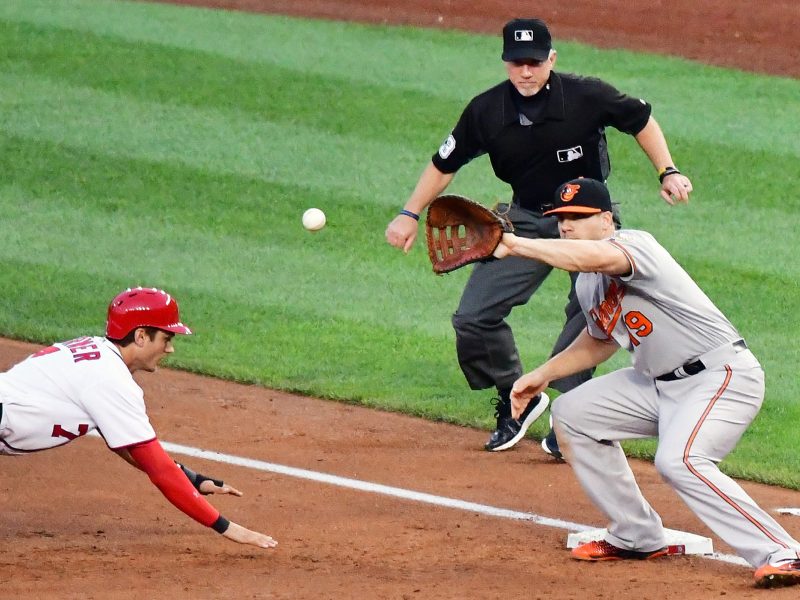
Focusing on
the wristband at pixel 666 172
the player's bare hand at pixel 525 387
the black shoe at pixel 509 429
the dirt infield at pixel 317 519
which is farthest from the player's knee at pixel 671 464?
the black shoe at pixel 509 429

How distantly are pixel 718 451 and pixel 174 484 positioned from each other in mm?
2046

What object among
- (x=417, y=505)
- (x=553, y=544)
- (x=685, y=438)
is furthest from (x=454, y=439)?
(x=685, y=438)

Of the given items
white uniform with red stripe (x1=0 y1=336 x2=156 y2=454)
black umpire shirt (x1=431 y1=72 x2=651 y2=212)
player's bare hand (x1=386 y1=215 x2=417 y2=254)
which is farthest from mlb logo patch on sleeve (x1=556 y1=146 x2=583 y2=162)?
white uniform with red stripe (x1=0 y1=336 x2=156 y2=454)

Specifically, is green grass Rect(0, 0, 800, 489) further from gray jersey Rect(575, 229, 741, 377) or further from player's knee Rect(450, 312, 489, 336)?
gray jersey Rect(575, 229, 741, 377)

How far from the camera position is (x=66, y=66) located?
46.1ft

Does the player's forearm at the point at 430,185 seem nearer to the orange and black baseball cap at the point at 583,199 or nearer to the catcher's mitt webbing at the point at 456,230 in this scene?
the catcher's mitt webbing at the point at 456,230

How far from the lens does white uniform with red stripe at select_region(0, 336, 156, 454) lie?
17.6 ft

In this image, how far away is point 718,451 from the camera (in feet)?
18.0

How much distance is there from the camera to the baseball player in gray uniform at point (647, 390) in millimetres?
5352

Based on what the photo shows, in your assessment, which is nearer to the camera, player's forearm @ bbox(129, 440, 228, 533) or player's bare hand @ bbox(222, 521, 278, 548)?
player's forearm @ bbox(129, 440, 228, 533)

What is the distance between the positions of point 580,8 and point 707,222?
5.80 m

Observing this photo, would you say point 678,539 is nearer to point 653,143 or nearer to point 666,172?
point 666,172

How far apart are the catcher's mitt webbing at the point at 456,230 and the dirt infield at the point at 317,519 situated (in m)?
1.23

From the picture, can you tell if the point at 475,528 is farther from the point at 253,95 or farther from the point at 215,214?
the point at 253,95
